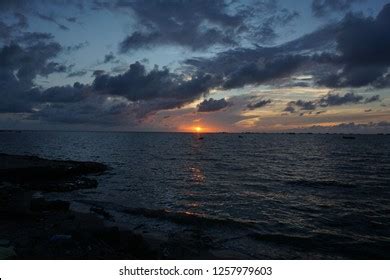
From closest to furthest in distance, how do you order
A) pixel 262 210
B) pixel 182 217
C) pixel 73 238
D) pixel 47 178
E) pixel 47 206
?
pixel 73 238
pixel 47 206
pixel 182 217
pixel 262 210
pixel 47 178

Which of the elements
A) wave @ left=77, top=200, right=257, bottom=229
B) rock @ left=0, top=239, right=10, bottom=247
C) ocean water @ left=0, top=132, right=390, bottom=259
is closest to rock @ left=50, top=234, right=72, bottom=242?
rock @ left=0, top=239, right=10, bottom=247

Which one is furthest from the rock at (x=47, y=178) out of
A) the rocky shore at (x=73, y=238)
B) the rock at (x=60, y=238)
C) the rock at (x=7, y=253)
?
the rock at (x=7, y=253)

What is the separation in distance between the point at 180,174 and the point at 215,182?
1036 cm

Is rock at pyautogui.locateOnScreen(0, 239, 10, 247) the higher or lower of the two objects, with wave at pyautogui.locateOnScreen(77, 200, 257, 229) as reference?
higher

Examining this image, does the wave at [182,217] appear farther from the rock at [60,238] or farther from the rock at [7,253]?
the rock at [7,253]

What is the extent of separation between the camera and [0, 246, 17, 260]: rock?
1406cm

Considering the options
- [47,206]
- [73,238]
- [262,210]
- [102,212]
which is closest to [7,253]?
[73,238]

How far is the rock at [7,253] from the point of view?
46.1 ft

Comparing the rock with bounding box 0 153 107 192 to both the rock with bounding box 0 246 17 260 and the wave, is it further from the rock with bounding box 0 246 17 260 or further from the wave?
the rock with bounding box 0 246 17 260

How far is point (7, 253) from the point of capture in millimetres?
14531

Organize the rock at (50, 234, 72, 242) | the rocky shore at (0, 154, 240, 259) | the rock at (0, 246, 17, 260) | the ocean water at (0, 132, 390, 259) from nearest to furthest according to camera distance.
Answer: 1. the rock at (0, 246, 17, 260)
2. the rocky shore at (0, 154, 240, 259)
3. the rock at (50, 234, 72, 242)
4. the ocean water at (0, 132, 390, 259)

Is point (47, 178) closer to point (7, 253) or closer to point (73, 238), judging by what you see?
point (73, 238)

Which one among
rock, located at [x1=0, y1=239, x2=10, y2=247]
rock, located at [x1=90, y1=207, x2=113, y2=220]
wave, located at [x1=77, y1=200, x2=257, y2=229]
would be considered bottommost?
wave, located at [x1=77, y1=200, x2=257, y2=229]
